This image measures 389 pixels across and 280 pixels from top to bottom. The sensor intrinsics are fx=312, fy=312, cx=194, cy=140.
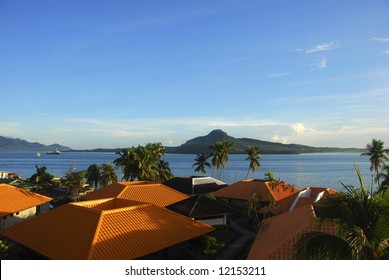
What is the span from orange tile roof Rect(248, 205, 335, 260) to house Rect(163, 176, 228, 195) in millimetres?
28218

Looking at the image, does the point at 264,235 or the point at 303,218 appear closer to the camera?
the point at 303,218

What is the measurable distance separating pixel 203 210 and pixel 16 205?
22378 millimetres

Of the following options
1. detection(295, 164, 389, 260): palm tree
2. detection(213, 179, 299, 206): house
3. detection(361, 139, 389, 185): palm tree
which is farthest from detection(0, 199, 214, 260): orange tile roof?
detection(361, 139, 389, 185): palm tree

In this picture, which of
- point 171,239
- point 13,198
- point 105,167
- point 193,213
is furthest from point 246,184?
point 105,167

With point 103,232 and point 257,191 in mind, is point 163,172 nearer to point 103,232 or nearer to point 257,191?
point 257,191

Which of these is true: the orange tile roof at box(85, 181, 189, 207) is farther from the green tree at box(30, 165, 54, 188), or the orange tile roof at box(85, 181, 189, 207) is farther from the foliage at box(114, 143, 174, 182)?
the green tree at box(30, 165, 54, 188)

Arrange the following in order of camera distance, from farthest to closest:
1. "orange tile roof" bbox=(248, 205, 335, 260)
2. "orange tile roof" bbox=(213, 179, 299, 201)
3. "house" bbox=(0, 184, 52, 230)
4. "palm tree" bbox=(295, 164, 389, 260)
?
"orange tile roof" bbox=(213, 179, 299, 201), "house" bbox=(0, 184, 52, 230), "orange tile roof" bbox=(248, 205, 335, 260), "palm tree" bbox=(295, 164, 389, 260)

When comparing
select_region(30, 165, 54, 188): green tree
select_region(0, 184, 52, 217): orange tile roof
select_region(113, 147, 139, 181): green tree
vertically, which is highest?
select_region(113, 147, 139, 181): green tree

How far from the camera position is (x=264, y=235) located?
26.5 m

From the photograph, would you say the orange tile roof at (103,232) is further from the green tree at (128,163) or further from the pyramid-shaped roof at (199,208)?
the green tree at (128,163)

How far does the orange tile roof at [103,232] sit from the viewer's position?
21.7 metres

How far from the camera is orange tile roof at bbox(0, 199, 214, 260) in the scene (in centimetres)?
2170
